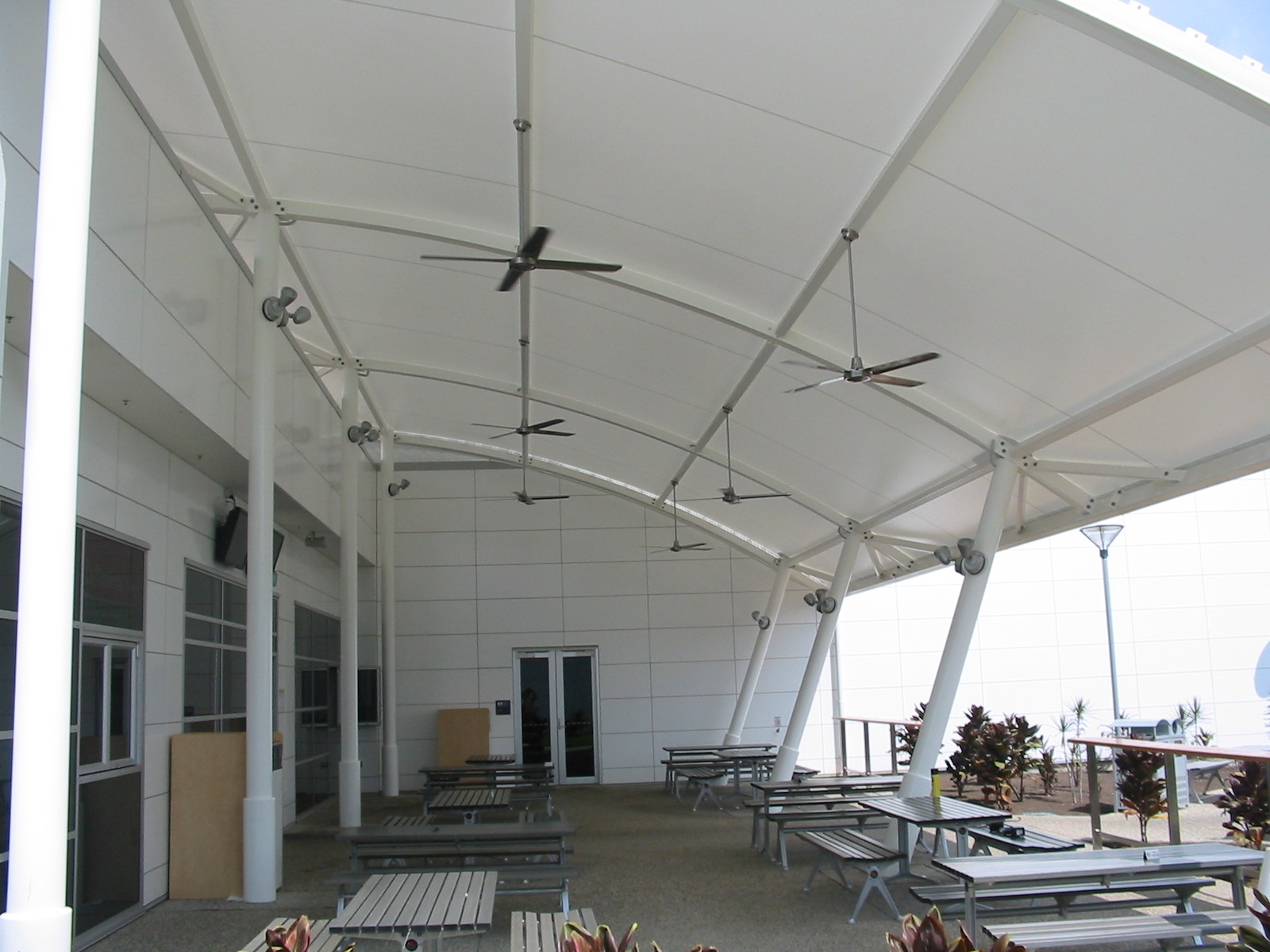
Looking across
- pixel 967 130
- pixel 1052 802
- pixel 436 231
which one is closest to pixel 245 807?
pixel 436 231

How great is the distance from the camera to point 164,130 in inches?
339

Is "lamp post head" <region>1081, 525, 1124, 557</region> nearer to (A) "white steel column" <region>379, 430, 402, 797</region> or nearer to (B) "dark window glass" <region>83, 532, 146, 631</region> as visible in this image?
(A) "white steel column" <region>379, 430, 402, 797</region>

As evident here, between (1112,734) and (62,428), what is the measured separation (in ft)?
62.1

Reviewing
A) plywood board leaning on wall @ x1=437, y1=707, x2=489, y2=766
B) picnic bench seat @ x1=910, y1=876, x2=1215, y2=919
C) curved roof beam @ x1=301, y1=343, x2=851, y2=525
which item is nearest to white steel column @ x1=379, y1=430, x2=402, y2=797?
plywood board leaning on wall @ x1=437, y1=707, x2=489, y2=766

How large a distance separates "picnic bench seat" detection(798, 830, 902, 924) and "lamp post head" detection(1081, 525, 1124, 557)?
343 inches

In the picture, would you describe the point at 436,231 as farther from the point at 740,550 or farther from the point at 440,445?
the point at 740,550

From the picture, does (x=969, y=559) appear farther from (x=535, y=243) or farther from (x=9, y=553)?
(x=9, y=553)

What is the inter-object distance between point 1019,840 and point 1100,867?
169 centimetres

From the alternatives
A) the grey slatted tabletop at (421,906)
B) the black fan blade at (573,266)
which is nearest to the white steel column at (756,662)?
the black fan blade at (573,266)

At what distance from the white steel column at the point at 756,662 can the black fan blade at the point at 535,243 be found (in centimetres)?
1169

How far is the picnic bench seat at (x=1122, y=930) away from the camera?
5.06 meters

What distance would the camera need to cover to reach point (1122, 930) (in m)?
5.20

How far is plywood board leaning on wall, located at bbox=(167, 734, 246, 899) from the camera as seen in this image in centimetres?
823

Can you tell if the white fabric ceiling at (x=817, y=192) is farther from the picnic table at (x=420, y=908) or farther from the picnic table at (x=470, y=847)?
the picnic table at (x=420, y=908)
